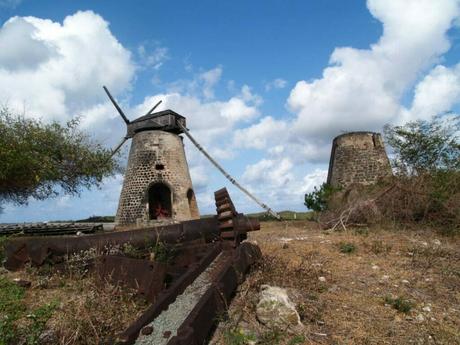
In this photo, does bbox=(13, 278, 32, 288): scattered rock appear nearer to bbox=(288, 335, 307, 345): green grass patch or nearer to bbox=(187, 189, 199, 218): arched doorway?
bbox=(288, 335, 307, 345): green grass patch

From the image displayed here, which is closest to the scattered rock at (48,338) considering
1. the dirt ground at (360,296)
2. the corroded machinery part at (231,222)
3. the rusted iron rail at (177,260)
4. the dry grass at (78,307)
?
the dry grass at (78,307)

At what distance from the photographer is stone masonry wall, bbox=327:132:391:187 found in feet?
58.1

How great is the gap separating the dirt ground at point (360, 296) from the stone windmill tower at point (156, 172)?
37.0 ft

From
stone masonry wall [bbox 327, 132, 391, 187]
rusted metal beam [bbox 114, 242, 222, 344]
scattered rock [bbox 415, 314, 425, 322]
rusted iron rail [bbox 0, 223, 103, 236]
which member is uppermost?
stone masonry wall [bbox 327, 132, 391, 187]

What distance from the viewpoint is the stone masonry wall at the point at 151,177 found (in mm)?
17781

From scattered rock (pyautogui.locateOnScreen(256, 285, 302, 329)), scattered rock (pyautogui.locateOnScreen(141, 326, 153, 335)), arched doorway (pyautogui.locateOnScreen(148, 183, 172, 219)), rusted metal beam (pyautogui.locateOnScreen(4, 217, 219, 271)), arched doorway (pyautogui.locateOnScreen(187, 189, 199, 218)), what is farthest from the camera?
arched doorway (pyautogui.locateOnScreen(148, 183, 172, 219))

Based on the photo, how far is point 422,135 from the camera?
14.4 meters

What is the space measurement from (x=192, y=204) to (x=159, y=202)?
2.81 meters

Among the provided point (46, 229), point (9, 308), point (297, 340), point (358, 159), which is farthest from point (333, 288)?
point (358, 159)

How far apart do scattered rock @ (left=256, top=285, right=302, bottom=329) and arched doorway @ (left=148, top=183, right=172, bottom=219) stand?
16.2m

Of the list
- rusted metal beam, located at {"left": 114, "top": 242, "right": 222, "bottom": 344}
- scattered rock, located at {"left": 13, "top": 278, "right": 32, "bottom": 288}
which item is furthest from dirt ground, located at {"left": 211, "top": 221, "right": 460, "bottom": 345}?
scattered rock, located at {"left": 13, "top": 278, "right": 32, "bottom": 288}

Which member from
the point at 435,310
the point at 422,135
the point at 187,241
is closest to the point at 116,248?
the point at 187,241

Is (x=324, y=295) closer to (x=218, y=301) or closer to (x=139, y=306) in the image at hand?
(x=218, y=301)

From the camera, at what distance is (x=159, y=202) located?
20.8 m
